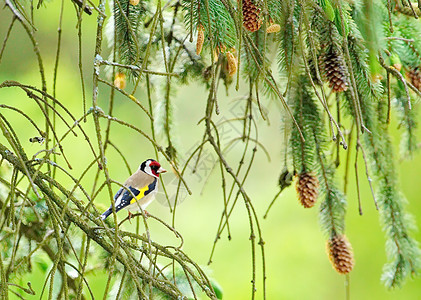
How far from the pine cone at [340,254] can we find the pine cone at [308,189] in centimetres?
11

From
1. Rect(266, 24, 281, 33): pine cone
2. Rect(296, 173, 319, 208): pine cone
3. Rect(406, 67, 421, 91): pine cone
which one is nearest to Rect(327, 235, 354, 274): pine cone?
Rect(296, 173, 319, 208): pine cone

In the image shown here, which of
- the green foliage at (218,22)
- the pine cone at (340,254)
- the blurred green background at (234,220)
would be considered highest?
the blurred green background at (234,220)

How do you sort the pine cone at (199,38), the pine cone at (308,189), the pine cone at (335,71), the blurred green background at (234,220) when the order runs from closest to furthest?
the pine cone at (199,38)
the pine cone at (335,71)
the pine cone at (308,189)
the blurred green background at (234,220)

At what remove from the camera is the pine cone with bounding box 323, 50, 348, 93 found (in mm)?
717

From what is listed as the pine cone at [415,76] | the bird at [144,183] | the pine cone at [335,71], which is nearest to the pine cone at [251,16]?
the pine cone at [335,71]

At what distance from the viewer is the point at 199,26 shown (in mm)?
607

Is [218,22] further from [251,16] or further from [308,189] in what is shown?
[308,189]

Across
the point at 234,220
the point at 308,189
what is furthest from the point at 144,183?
the point at 234,220

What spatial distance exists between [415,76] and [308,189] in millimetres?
256

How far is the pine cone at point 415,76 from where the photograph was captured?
0.91 metres

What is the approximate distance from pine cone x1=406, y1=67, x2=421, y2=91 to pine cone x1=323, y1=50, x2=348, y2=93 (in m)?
0.24

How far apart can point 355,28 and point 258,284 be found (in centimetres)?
175

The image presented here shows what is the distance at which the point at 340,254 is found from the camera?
910mm

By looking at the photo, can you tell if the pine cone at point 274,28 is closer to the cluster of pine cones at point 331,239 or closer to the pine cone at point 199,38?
the pine cone at point 199,38
